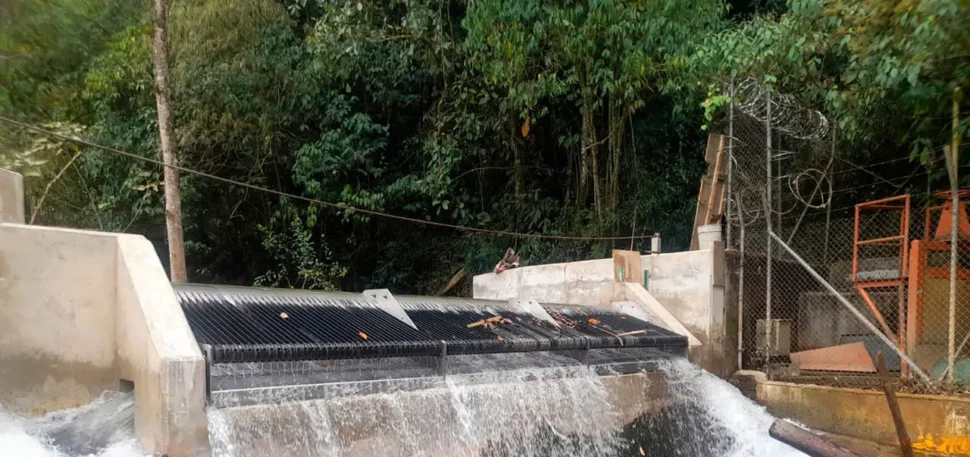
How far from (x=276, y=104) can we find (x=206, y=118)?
1.37 m

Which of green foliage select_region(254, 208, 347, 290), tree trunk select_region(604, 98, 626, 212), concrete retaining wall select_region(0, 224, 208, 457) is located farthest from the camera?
green foliage select_region(254, 208, 347, 290)

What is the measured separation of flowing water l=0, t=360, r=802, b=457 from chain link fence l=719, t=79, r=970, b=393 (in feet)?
4.09

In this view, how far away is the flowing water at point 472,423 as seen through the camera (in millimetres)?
4082

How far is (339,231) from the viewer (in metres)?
15.7

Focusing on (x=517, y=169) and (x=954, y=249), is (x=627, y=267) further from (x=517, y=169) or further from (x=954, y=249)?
(x=517, y=169)

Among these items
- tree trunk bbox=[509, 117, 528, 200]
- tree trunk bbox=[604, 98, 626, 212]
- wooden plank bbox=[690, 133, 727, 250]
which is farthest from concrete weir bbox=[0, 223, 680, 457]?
tree trunk bbox=[509, 117, 528, 200]

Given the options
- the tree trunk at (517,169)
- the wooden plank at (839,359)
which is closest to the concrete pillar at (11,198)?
the wooden plank at (839,359)

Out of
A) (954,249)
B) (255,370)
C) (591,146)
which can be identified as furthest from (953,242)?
(591,146)

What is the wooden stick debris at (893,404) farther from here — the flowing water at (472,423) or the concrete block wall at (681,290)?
the concrete block wall at (681,290)

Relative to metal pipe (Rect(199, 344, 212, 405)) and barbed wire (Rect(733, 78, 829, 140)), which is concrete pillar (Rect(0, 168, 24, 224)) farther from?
barbed wire (Rect(733, 78, 829, 140))

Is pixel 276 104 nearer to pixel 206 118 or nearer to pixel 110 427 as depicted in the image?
pixel 206 118

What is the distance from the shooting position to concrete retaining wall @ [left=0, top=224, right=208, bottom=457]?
3961 mm

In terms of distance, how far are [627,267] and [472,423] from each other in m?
4.15

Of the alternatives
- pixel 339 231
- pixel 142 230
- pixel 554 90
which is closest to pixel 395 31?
pixel 554 90
